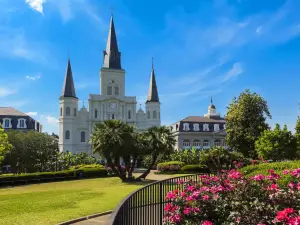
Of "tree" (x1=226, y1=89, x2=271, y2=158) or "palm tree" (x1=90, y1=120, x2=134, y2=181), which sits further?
"tree" (x1=226, y1=89, x2=271, y2=158)

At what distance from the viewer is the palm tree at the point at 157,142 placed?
3338 cm

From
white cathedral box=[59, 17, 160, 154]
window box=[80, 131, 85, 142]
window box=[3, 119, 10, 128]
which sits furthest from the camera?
window box=[80, 131, 85, 142]

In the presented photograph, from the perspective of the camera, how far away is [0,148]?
1217 inches

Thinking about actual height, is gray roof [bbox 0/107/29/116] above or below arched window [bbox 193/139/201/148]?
above

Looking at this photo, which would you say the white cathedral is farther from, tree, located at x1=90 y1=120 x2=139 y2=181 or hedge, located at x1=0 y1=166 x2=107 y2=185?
tree, located at x1=90 y1=120 x2=139 y2=181

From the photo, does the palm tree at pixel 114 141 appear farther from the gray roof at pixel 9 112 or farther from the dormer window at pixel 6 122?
the gray roof at pixel 9 112

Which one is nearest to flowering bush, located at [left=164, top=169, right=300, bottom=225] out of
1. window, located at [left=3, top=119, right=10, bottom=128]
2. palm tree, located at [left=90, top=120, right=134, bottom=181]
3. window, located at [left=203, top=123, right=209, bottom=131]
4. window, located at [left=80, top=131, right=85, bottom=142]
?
palm tree, located at [left=90, top=120, right=134, bottom=181]

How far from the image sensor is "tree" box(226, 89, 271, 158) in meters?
39.7

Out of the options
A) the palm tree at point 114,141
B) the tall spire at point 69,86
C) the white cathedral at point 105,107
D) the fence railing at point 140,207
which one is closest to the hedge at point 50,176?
the palm tree at point 114,141

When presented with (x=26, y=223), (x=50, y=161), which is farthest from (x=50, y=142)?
(x=26, y=223)

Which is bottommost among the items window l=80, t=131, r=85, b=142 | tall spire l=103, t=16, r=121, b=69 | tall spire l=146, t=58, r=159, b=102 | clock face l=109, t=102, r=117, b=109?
window l=80, t=131, r=85, b=142

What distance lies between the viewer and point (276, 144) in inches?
1366

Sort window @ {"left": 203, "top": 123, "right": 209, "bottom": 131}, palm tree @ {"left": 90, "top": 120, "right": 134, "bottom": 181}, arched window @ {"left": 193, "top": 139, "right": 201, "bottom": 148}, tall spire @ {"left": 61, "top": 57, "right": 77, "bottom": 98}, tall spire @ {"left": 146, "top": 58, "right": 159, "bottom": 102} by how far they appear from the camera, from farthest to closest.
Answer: tall spire @ {"left": 146, "top": 58, "right": 159, "bottom": 102}
window @ {"left": 203, "top": 123, "right": 209, "bottom": 131}
arched window @ {"left": 193, "top": 139, "right": 201, "bottom": 148}
tall spire @ {"left": 61, "top": 57, "right": 77, "bottom": 98}
palm tree @ {"left": 90, "top": 120, "right": 134, "bottom": 181}

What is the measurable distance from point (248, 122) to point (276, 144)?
6.18 metres
